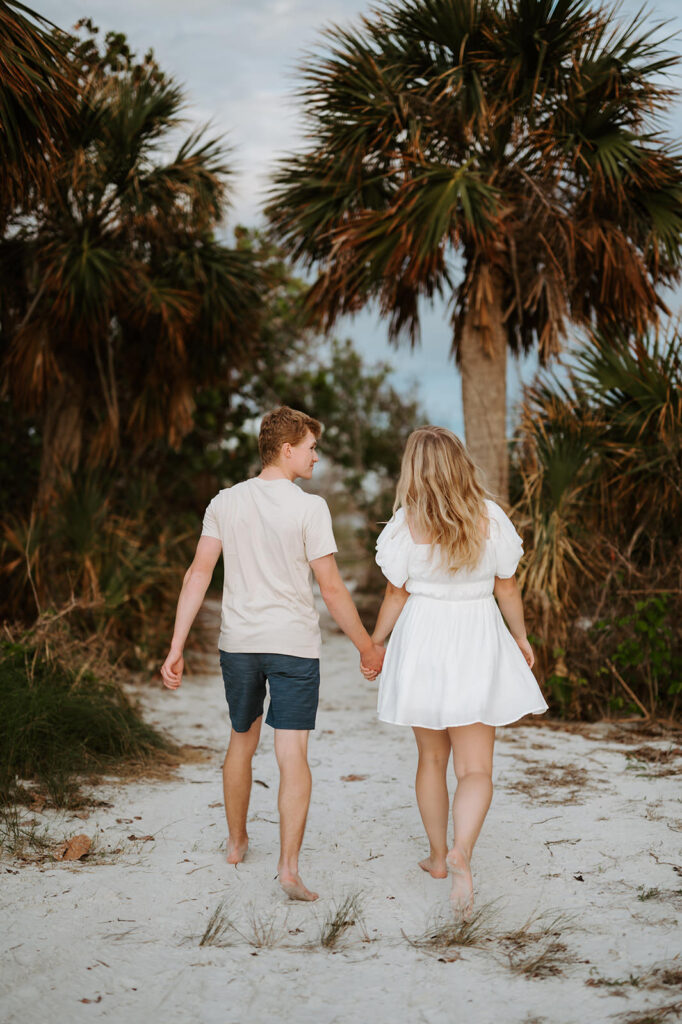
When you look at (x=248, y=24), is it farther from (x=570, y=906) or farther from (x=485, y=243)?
(x=570, y=906)

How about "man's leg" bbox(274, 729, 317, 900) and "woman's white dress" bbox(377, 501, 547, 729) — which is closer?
"woman's white dress" bbox(377, 501, 547, 729)

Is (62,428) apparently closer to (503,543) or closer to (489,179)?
(489,179)

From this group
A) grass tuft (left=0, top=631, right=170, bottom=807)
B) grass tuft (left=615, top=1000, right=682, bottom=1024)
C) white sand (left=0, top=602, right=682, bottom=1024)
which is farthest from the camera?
grass tuft (left=0, top=631, right=170, bottom=807)

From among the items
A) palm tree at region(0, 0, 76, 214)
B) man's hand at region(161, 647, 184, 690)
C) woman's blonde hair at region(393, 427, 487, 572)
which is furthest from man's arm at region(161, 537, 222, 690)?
palm tree at region(0, 0, 76, 214)

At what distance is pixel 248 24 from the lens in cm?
870

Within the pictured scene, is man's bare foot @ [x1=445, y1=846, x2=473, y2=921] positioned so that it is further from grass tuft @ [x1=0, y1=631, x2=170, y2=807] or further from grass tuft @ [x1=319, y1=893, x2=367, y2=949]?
grass tuft @ [x1=0, y1=631, x2=170, y2=807]

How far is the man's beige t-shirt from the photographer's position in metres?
3.42

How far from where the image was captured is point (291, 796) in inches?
134

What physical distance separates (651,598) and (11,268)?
273 inches

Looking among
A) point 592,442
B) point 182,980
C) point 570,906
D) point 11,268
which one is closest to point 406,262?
point 592,442

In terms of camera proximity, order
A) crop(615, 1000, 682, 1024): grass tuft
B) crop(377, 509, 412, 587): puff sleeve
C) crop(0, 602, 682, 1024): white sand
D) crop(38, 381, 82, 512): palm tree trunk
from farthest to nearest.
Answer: crop(38, 381, 82, 512): palm tree trunk < crop(377, 509, 412, 587): puff sleeve < crop(0, 602, 682, 1024): white sand < crop(615, 1000, 682, 1024): grass tuft

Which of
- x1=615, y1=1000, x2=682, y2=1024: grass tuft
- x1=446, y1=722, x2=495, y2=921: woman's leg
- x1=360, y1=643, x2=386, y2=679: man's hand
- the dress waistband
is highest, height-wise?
the dress waistband

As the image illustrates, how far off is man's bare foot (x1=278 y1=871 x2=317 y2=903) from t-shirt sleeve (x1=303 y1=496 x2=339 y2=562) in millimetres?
1129

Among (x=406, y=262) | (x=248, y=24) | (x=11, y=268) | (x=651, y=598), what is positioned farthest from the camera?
(x=11, y=268)
